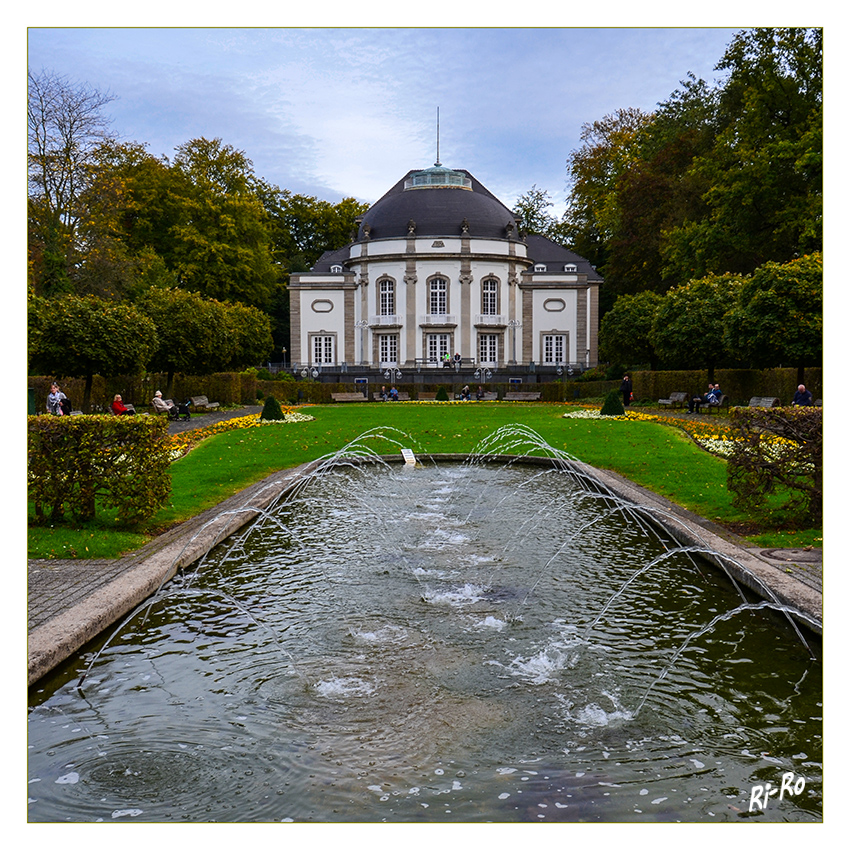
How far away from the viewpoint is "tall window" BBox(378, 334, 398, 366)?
2206 inches

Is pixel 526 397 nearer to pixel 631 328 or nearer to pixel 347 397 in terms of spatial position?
pixel 631 328

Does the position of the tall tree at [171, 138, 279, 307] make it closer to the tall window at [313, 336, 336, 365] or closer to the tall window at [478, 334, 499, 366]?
the tall window at [313, 336, 336, 365]

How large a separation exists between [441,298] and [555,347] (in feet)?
28.5

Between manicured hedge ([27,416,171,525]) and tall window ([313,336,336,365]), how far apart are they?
162 ft

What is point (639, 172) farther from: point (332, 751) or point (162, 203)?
point (332, 751)

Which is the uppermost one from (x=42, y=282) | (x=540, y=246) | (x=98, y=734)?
(x=540, y=246)

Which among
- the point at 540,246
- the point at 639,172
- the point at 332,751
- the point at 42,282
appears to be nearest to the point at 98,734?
the point at 332,751

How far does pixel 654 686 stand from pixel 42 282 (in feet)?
105

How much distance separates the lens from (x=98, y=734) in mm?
3846

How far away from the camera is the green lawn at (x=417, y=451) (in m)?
7.35

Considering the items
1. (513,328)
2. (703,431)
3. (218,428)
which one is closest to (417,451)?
(703,431)

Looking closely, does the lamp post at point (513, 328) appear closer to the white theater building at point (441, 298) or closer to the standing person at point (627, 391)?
the white theater building at point (441, 298)

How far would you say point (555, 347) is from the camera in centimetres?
5706

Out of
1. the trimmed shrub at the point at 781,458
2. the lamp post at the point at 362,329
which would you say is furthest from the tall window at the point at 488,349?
the trimmed shrub at the point at 781,458
